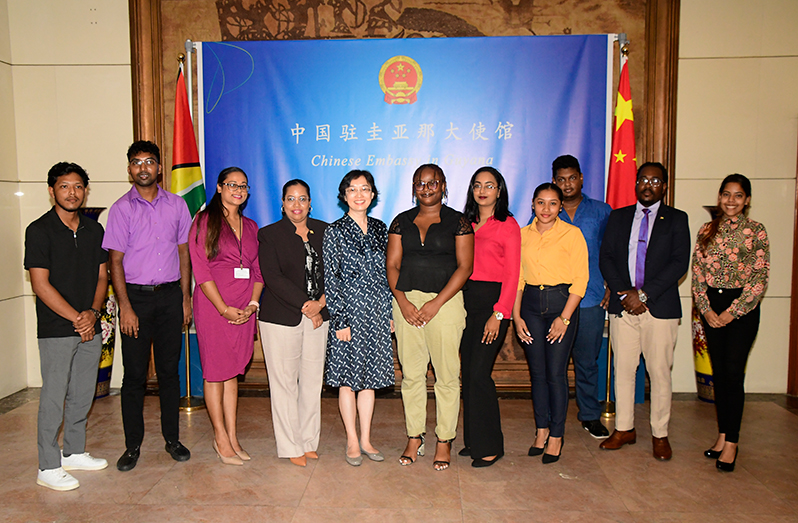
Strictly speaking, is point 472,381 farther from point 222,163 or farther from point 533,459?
point 222,163

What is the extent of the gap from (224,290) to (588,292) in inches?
92.2

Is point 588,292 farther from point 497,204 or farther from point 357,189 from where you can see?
point 357,189

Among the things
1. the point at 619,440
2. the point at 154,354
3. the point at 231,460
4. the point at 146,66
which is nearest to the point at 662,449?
the point at 619,440

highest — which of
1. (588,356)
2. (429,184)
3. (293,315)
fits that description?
(429,184)

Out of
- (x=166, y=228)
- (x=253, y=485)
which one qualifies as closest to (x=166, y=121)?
(x=166, y=228)

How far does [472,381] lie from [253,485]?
132 cm

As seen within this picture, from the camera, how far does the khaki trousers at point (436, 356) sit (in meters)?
2.97

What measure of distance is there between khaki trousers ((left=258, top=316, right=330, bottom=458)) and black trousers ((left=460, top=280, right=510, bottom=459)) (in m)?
0.84

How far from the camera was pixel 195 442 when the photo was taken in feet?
11.6

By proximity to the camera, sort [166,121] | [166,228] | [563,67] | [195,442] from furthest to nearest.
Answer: [166,121]
[563,67]
[195,442]
[166,228]

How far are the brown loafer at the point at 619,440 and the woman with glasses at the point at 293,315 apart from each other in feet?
5.97

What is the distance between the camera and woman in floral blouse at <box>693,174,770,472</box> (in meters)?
3.03

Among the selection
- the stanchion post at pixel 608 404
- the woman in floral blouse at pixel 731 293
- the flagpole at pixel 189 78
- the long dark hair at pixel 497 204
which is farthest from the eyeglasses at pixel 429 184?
the flagpole at pixel 189 78

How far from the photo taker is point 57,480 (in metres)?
2.87
